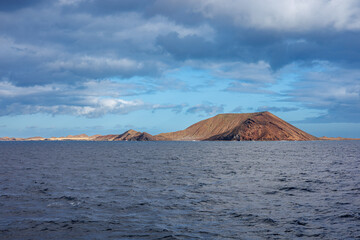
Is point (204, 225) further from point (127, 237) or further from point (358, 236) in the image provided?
point (358, 236)

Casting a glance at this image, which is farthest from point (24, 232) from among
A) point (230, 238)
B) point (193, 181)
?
point (193, 181)

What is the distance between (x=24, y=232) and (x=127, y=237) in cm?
632

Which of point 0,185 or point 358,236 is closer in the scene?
point 358,236

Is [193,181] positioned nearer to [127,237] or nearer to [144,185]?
[144,185]

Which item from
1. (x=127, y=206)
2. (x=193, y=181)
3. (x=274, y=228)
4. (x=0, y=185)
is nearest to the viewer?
(x=274, y=228)

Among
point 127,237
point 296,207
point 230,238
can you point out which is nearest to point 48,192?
point 127,237

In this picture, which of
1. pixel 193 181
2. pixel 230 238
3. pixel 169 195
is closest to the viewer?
pixel 230 238

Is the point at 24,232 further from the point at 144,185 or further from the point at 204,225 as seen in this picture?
the point at 144,185

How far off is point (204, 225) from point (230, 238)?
2.66 metres

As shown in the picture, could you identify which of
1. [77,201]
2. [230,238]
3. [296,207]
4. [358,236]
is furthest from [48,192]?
[358,236]

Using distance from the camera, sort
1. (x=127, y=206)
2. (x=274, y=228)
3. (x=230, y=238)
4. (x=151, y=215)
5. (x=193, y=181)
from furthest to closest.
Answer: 1. (x=193, y=181)
2. (x=127, y=206)
3. (x=151, y=215)
4. (x=274, y=228)
5. (x=230, y=238)

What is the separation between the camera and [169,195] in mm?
28672

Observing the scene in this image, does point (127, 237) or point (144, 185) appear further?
point (144, 185)

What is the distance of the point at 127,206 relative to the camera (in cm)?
2408
